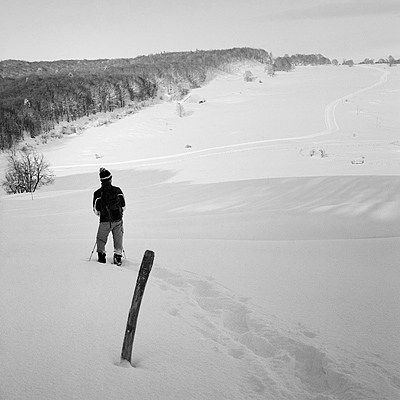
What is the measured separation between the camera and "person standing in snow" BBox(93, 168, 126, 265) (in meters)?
5.95

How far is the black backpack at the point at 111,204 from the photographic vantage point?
19.6 ft

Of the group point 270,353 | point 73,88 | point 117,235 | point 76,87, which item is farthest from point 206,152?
point 76,87

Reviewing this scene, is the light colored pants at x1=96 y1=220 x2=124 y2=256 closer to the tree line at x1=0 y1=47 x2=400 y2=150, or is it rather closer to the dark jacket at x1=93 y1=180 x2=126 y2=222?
the dark jacket at x1=93 y1=180 x2=126 y2=222

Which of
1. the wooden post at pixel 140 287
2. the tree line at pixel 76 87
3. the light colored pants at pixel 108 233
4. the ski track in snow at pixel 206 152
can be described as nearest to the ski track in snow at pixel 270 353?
the wooden post at pixel 140 287

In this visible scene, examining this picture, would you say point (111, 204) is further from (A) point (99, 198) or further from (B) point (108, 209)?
(A) point (99, 198)

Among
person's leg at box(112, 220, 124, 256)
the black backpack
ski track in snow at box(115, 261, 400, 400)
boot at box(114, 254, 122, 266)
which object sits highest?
the black backpack

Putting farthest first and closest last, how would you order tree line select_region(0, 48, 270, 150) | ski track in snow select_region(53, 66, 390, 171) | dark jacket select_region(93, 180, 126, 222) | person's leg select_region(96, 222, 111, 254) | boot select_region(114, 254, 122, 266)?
tree line select_region(0, 48, 270, 150) → ski track in snow select_region(53, 66, 390, 171) → boot select_region(114, 254, 122, 266) → person's leg select_region(96, 222, 111, 254) → dark jacket select_region(93, 180, 126, 222)

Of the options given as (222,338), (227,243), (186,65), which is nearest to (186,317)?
(222,338)

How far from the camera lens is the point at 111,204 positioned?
6004 millimetres

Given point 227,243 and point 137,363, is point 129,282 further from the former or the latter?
point 227,243

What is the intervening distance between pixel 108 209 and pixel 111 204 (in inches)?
3.9

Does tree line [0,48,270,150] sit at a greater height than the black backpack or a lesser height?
greater

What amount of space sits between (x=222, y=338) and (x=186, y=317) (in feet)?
1.94

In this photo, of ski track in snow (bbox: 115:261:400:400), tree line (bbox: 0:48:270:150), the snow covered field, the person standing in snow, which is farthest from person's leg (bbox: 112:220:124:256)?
Answer: tree line (bbox: 0:48:270:150)
